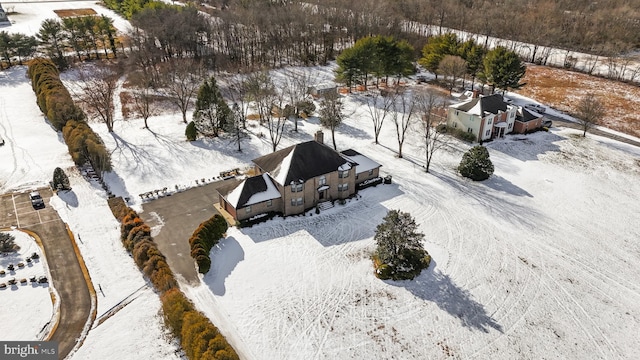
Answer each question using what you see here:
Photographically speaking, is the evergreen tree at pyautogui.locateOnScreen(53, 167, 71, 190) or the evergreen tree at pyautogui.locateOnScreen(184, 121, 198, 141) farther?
the evergreen tree at pyautogui.locateOnScreen(184, 121, 198, 141)

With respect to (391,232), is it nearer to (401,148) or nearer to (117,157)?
(401,148)

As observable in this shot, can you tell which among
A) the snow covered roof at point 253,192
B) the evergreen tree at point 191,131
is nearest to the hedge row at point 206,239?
the snow covered roof at point 253,192

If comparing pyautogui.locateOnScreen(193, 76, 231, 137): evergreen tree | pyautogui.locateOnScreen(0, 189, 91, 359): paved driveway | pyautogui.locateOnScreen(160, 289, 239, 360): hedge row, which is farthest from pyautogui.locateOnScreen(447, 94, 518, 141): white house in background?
pyautogui.locateOnScreen(0, 189, 91, 359): paved driveway

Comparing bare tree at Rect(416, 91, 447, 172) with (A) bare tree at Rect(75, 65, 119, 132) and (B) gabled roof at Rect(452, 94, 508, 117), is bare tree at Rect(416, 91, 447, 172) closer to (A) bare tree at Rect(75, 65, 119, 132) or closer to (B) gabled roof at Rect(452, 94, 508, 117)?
(B) gabled roof at Rect(452, 94, 508, 117)

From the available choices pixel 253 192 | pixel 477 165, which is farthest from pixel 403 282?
pixel 477 165

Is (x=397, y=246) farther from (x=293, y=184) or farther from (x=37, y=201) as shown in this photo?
(x=37, y=201)

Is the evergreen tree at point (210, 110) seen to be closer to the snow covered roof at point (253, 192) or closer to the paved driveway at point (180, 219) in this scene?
the paved driveway at point (180, 219)

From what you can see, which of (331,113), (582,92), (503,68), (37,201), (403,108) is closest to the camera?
(37,201)
